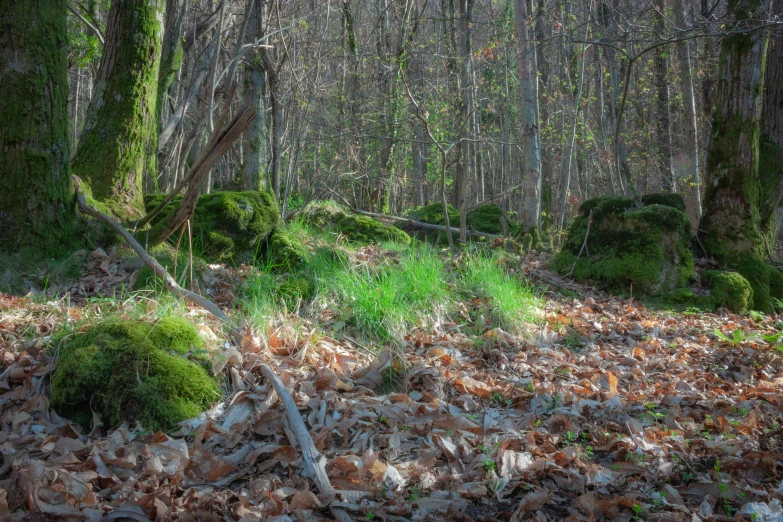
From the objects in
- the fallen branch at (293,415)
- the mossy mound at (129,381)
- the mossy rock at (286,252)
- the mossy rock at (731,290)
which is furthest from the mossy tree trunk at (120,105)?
the mossy rock at (731,290)

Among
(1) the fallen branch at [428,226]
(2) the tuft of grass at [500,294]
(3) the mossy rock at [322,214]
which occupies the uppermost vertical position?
(3) the mossy rock at [322,214]

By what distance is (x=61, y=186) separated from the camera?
17.3ft

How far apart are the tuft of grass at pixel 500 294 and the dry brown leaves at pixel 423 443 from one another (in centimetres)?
74

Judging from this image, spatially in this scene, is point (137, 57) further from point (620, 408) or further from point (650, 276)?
point (650, 276)

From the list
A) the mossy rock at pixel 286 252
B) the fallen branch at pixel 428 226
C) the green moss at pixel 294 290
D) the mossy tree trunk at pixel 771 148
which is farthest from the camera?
the fallen branch at pixel 428 226

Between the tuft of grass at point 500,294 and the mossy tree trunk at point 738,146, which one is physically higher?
the mossy tree trunk at point 738,146

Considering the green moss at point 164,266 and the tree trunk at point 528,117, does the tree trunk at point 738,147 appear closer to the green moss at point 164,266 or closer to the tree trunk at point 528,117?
the tree trunk at point 528,117

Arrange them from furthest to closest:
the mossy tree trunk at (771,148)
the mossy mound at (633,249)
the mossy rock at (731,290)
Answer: the mossy tree trunk at (771,148) → the mossy mound at (633,249) → the mossy rock at (731,290)

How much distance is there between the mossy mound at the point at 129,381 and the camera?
3223mm

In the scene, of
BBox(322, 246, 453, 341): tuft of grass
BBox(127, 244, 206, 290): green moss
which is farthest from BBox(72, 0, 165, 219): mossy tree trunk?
BBox(322, 246, 453, 341): tuft of grass

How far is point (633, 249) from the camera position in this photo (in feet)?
24.3

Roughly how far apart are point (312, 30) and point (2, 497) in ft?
45.5

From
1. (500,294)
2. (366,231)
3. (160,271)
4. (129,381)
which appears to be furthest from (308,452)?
Answer: (366,231)

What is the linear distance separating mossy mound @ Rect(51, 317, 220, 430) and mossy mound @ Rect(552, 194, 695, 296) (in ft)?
18.6
